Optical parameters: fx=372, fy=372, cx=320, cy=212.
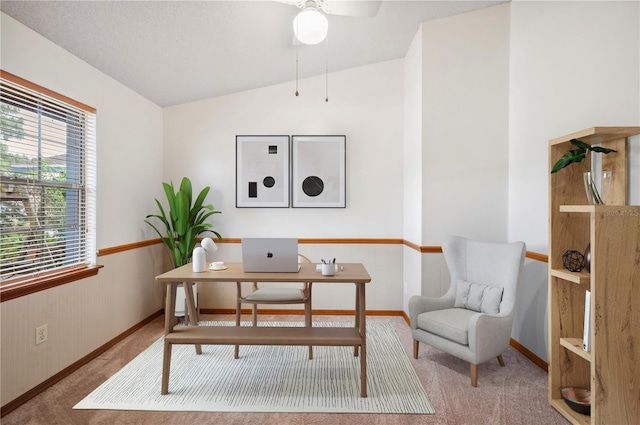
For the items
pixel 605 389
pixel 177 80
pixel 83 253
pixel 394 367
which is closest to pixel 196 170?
pixel 177 80

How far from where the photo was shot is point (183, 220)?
12.9ft

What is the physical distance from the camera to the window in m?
2.34

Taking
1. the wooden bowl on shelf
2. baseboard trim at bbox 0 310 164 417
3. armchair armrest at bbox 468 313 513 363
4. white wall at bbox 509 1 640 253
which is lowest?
baseboard trim at bbox 0 310 164 417

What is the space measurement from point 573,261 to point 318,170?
265 cm

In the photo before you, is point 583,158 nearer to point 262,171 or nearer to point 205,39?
point 205,39

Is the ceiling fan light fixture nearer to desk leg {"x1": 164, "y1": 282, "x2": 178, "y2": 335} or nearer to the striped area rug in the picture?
desk leg {"x1": 164, "y1": 282, "x2": 178, "y2": 335}

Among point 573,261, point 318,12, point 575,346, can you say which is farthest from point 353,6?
point 575,346

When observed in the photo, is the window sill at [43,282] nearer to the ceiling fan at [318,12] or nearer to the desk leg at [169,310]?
the desk leg at [169,310]

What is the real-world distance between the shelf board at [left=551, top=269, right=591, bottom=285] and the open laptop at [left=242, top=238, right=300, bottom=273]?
1.63 m

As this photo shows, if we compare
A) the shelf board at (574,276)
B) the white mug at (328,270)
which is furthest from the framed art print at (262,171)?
the shelf board at (574,276)

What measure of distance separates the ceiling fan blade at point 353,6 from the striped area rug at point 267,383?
95.3 inches

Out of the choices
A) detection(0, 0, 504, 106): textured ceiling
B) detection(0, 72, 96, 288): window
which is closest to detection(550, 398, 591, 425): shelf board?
detection(0, 0, 504, 106): textured ceiling

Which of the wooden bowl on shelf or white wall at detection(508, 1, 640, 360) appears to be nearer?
the wooden bowl on shelf

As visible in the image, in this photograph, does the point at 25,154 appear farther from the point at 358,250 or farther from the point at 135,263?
the point at 358,250
